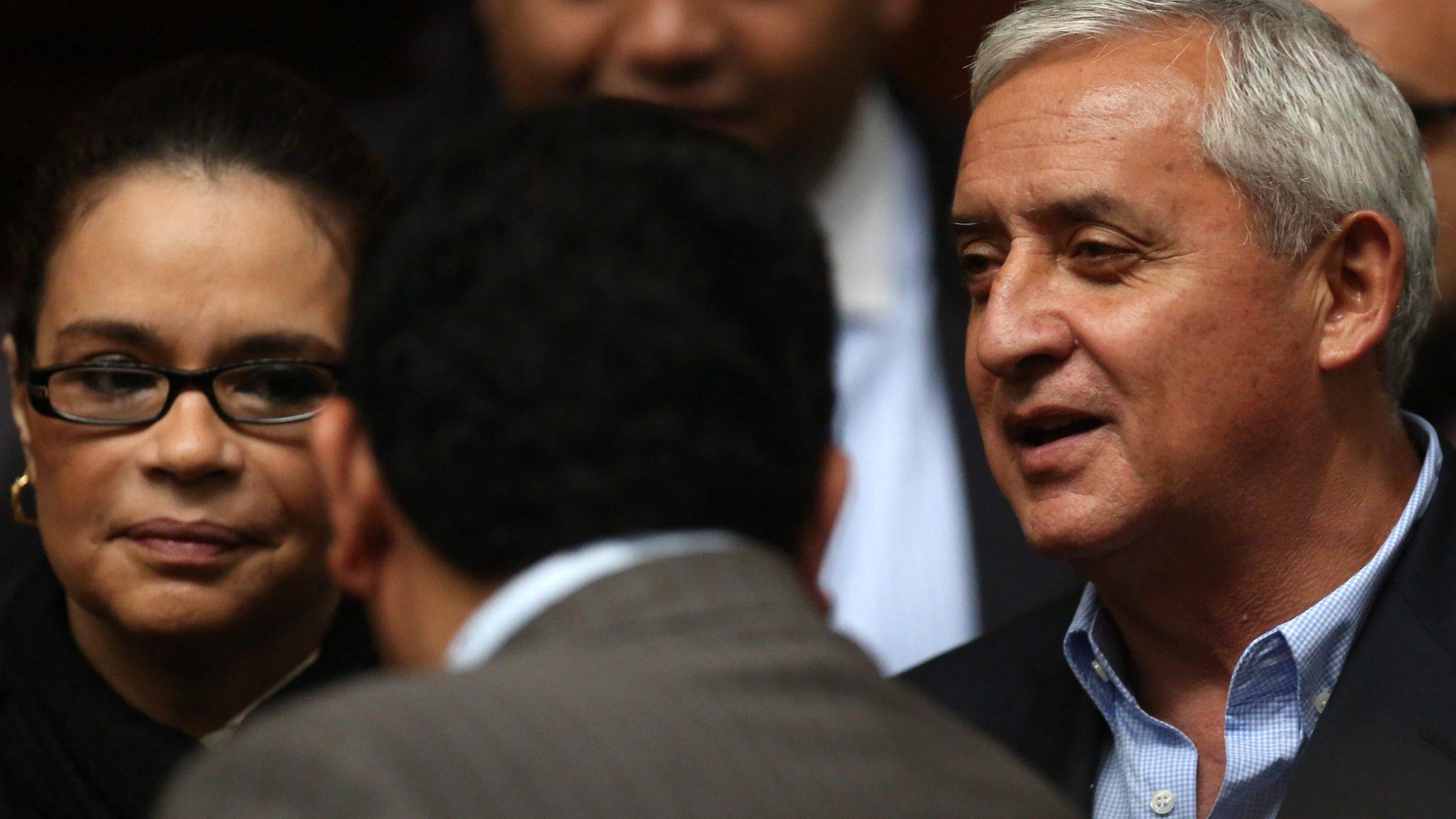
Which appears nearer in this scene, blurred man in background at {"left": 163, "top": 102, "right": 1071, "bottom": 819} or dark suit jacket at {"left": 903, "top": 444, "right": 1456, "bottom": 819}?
blurred man in background at {"left": 163, "top": 102, "right": 1071, "bottom": 819}

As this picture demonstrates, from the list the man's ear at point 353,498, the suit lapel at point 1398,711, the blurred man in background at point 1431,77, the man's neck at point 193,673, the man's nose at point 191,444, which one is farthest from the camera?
the blurred man in background at point 1431,77

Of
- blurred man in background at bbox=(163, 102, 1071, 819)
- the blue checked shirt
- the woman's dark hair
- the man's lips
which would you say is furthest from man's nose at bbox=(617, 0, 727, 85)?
blurred man in background at bbox=(163, 102, 1071, 819)

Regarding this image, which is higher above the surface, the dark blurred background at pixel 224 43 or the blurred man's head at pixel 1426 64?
the dark blurred background at pixel 224 43

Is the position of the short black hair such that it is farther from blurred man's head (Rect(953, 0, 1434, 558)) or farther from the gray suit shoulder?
blurred man's head (Rect(953, 0, 1434, 558))

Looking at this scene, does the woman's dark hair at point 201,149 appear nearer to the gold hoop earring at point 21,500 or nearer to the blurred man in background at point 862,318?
the gold hoop earring at point 21,500

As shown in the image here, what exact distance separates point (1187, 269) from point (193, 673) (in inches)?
55.7

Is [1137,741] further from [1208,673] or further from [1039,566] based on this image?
[1039,566]

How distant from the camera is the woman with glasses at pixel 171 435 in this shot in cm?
238

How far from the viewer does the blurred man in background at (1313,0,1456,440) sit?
10.3 ft

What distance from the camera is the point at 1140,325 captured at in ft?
7.44

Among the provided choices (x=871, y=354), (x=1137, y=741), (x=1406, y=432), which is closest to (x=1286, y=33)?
(x=1406, y=432)

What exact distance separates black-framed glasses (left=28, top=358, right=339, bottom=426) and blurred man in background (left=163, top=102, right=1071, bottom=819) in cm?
95

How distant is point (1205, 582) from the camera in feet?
7.57

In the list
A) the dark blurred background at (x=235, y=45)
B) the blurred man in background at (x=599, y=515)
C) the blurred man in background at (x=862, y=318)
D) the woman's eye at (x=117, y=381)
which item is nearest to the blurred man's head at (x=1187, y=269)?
the blurred man in background at (x=862, y=318)
